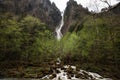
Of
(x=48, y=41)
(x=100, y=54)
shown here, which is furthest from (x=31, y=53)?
(x=100, y=54)

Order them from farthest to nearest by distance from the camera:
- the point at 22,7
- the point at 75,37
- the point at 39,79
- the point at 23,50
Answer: the point at 22,7, the point at 75,37, the point at 23,50, the point at 39,79

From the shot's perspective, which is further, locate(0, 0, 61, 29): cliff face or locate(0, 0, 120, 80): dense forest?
locate(0, 0, 61, 29): cliff face

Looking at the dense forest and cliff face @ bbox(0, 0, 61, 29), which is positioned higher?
cliff face @ bbox(0, 0, 61, 29)

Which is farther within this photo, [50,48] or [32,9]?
[32,9]

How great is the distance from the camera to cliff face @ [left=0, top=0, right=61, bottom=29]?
81.4 m

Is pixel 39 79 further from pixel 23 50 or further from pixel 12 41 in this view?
pixel 23 50

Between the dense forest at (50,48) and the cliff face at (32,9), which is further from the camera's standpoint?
the cliff face at (32,9)

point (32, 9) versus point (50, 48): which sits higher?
point (32, 9)

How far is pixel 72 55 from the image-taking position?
43094 mm

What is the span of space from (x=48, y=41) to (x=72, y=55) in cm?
593

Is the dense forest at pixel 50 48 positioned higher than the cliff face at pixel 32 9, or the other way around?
the cliff face at pixel 32 9

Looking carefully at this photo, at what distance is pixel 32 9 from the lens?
94562 mm

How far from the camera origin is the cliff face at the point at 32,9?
8141 centimetres

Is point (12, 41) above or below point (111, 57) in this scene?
above
